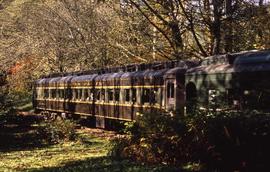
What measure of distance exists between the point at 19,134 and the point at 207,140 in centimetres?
1734

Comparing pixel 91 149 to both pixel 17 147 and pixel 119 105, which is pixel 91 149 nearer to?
pixel 17 147

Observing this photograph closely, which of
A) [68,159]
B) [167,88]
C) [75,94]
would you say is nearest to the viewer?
[68,159]

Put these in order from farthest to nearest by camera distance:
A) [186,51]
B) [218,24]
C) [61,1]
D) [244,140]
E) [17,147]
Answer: [61,1] < [17,147] < [186,51] < [218,24] < [244,140]

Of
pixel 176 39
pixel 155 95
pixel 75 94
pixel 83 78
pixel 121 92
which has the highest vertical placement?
pixel 176 39

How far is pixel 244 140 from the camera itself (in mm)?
11586

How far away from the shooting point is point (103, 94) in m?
28.4

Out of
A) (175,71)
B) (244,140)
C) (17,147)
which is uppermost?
(175,71)

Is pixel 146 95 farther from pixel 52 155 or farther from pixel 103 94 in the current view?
pixel 52 155

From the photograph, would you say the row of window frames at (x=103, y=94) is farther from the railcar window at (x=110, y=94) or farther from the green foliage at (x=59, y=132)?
the green foliage at (x=59, y=132)

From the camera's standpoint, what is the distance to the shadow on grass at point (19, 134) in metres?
22.5

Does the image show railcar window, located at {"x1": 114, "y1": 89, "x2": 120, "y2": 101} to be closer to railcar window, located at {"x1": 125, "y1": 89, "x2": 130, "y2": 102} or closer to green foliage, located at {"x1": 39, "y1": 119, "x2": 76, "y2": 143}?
railcar window, located at {"x1": 125, "y1": 89, "x2": 130, "y2": 102}

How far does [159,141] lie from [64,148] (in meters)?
8.19

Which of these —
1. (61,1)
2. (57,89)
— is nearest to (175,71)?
(57,89)

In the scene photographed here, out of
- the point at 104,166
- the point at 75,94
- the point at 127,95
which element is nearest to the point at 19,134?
the point at 75,94
